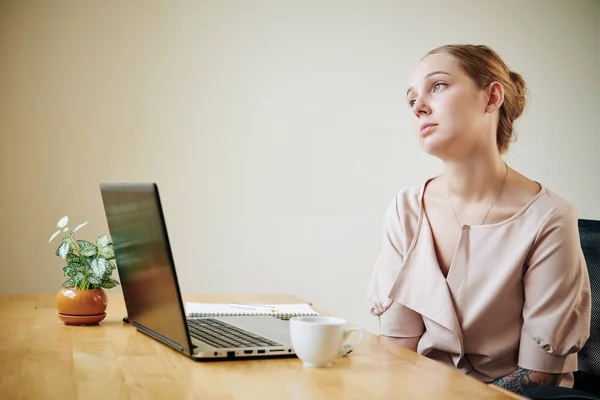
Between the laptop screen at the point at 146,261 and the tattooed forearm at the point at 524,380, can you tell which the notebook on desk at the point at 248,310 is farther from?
the tattooed forearm at the point at 524,380

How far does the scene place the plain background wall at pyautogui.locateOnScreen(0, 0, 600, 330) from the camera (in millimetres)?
2771

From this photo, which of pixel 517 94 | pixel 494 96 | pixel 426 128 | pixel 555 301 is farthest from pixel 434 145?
pixel 555 301

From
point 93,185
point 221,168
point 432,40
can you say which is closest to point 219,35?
point 221,168

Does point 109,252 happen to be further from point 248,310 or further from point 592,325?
point 592,325

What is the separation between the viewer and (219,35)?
9.93ft

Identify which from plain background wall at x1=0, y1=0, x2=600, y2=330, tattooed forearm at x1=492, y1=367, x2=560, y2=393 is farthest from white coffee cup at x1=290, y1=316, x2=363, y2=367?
plain background wall at x1=0, y1=0, x2=600, y2=330

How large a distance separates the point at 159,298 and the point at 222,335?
0.47 feet

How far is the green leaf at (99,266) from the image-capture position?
133 centimetres

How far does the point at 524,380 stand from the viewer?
4.57 feet

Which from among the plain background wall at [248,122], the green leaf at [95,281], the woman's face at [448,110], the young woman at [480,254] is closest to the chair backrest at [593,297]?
the young woman at [480,254]

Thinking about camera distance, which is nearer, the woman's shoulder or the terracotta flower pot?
the terracotta flower pot

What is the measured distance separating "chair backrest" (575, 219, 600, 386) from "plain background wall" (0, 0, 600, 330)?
67.9 inches

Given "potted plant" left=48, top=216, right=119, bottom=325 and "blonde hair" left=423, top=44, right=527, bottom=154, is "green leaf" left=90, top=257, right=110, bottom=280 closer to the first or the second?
"potted plant" left=48, top=216, right=119, bottom=325

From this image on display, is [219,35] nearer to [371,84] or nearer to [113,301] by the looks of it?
[371,84]
